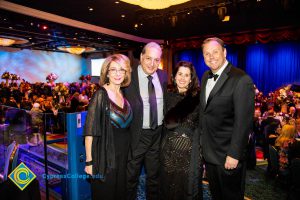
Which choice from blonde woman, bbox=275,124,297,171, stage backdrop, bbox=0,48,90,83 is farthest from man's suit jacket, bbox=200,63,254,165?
stage backdrop, bbox=0,48,90,83

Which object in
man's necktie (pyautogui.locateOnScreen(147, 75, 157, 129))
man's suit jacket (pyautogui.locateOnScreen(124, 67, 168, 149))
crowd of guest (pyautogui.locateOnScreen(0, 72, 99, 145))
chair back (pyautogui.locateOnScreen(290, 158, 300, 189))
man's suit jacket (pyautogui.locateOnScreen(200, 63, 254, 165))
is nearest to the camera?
man's suit jacket (pyautogui.locateOnScreen(200, 63, 254, 165))

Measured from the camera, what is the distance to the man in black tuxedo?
6.07 feet

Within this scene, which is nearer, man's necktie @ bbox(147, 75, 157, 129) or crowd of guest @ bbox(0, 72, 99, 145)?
man's necktie @ bbox(147, 75, 157, 129)

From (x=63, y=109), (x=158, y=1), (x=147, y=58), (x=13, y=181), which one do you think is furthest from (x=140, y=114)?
(x=63, y=109)

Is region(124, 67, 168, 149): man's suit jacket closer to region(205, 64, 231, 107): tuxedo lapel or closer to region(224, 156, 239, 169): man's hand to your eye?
region(205, 64, 231, 107): tuxedo lapel

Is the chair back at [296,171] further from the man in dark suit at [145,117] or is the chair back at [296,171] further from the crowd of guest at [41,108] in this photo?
the crowd of guest at [41,108]

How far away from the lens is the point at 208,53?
2070mm

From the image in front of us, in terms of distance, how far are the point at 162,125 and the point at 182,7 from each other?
5476 mm

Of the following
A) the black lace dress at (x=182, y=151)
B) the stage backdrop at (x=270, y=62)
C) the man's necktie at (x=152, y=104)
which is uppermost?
the stage backdrop at (x=270, y=62)

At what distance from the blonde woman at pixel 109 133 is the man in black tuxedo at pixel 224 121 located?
2.33 ft

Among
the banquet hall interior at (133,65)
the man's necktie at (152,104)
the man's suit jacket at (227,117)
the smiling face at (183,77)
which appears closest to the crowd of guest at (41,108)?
Result: the banquet hall interior at (133,65)

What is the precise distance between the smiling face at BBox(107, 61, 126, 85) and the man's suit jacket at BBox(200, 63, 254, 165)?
763mm

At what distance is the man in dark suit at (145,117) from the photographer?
2363 mm

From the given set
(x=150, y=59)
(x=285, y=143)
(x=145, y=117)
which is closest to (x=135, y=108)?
(x=145, y=117)
